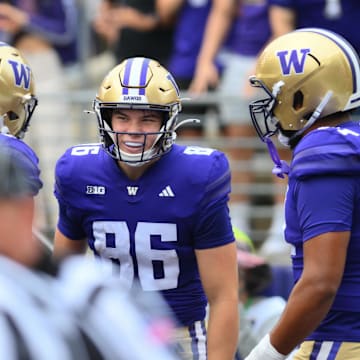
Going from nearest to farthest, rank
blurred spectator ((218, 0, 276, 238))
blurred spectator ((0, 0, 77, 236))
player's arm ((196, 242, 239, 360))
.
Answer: player's arm ((196, 242, 239, 360))
blurred spectator ((218, 0, 276, 238))
blurred spectator ((0, 0, 77, 236))

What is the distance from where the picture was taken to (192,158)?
4.07 metres

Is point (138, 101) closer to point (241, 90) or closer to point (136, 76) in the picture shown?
point (136, 76)

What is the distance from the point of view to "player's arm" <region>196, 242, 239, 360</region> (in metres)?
3.98

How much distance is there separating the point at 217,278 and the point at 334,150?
2.23ft

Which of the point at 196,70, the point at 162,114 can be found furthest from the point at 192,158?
the point at 196,70

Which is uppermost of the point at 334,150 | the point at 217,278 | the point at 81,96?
the point at 334,150

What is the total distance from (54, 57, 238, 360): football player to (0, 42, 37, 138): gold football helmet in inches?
13.2

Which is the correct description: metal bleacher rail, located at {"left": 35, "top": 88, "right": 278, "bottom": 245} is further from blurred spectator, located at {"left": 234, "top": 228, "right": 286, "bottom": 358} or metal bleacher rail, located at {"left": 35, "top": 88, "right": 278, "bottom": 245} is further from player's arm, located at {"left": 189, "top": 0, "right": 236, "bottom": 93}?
blurred spectator, located at {"left": 234, "top": 228, "right": 286, "bottom": 358}

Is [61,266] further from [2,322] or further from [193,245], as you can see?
[193,245]

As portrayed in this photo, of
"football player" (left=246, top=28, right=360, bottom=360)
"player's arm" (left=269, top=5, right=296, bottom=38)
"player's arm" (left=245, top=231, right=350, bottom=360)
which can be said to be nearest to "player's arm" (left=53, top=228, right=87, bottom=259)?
"football player" (left=246, top=28, right=360, bottom=360)

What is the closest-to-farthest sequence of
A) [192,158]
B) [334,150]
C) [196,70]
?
[334,150], [192,158], [196,70]

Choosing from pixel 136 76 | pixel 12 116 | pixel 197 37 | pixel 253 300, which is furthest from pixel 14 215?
pixel 197 37

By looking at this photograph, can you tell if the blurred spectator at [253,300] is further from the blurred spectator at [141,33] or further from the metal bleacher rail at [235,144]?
the blurred spectator at [141,33]

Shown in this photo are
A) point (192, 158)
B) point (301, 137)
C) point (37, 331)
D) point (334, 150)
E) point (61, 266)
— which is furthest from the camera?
point (192, 158)
